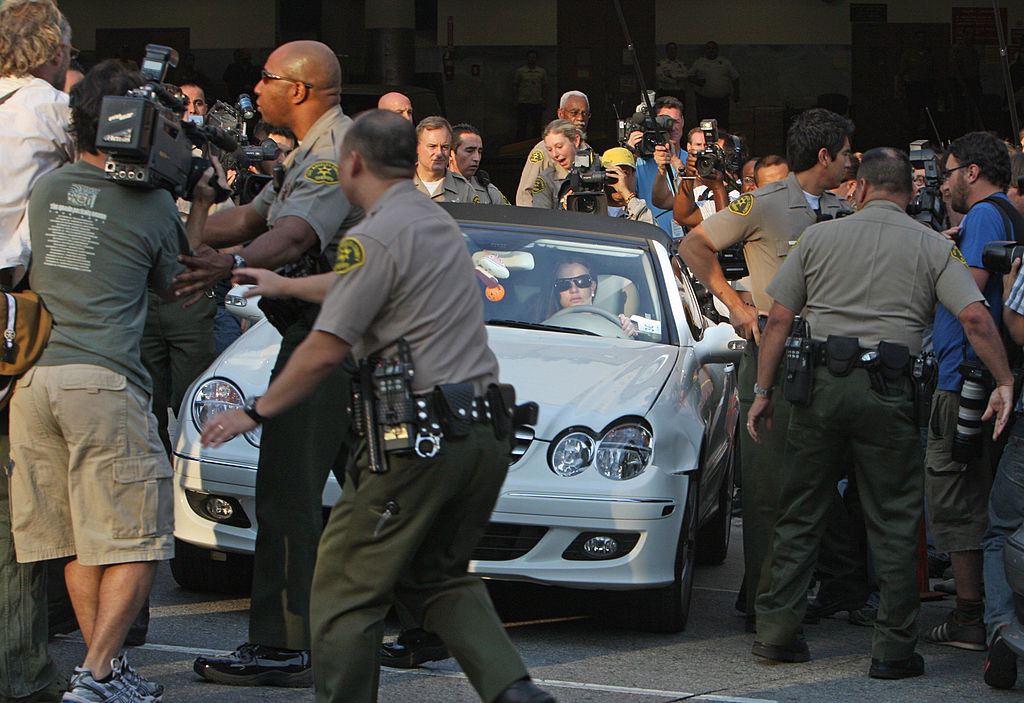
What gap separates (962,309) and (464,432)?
2.27m

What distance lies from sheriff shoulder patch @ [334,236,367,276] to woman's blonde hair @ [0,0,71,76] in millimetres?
1524

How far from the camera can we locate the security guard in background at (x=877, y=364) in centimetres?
510

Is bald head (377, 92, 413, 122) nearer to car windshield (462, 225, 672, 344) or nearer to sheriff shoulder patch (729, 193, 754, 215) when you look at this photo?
car windshield (462, 225, 672, 344)

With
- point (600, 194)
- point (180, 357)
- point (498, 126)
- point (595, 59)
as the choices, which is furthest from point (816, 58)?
point (180, 357)

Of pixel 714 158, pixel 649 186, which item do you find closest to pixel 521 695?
pixel 714 158

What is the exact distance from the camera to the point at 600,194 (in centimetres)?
910

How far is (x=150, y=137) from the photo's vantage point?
159 inches

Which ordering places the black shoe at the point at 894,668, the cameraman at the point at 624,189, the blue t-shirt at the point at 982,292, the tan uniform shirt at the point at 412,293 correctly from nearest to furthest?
the tan uniform shirt at the point at 412,293
the black shoe at the point at 894,668
the blue t-shirt at the point at 982,292
the cameraman at the point at 624,189

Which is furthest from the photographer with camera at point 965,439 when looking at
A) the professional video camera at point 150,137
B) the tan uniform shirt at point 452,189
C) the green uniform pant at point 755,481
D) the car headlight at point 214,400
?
the tan uniform shirt at point 452,189

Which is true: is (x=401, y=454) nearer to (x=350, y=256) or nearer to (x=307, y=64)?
(x=350, y=256)

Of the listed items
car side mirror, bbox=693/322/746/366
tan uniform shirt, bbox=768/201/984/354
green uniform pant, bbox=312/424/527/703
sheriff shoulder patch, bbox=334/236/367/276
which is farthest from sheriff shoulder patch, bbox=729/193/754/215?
sheriff shoulder patch, bbox=334/236/367/276

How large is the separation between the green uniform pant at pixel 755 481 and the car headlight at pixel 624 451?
0.54m

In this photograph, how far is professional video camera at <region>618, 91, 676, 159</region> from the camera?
9859mm

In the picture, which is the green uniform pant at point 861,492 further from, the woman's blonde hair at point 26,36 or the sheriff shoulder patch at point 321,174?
the woman's blonde hair at point 26,36
